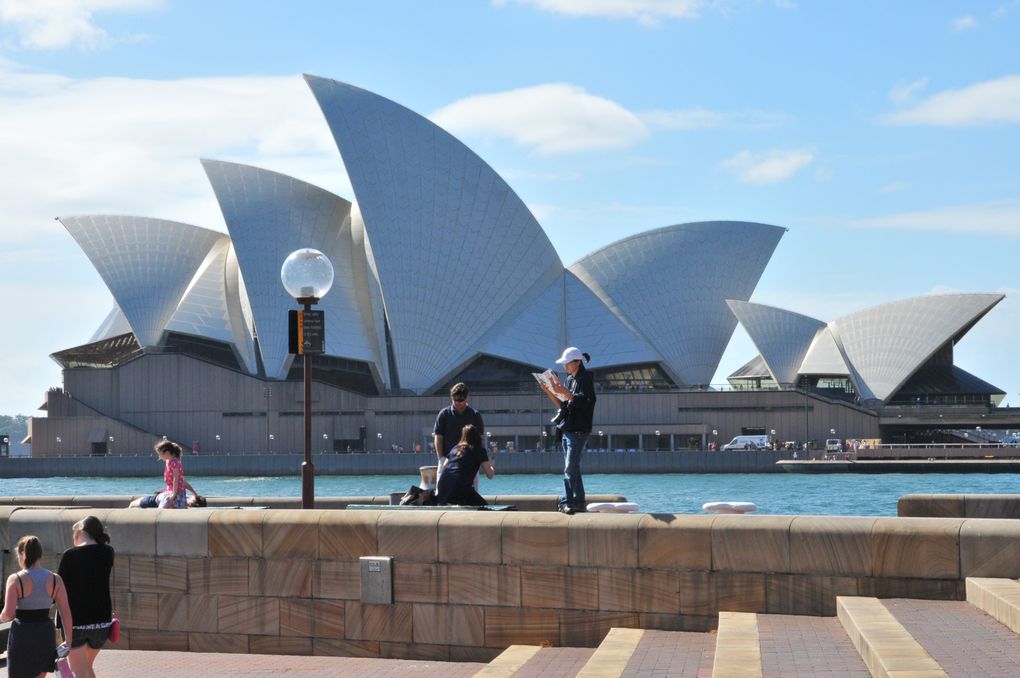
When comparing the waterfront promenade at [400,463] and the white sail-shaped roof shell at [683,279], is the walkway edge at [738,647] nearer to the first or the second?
the waterfront promenade at [400,463]

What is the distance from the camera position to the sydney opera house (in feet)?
219

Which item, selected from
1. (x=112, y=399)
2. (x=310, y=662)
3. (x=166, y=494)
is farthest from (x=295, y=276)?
(x=112, y=399)

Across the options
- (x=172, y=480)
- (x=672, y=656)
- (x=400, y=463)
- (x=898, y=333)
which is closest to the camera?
(x=672, y=656)

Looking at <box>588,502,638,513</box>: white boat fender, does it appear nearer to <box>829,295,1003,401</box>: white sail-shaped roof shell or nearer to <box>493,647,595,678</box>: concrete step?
<box>493,647,595,678</box>: concrete step

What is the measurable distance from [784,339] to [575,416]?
202ft

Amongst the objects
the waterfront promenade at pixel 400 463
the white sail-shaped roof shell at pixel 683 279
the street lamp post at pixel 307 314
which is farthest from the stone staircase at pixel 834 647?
the white sail-shaped roof shell at pixel 683 279

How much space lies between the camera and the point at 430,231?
63.7 meters

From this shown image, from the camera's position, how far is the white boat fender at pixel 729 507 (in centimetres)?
1184

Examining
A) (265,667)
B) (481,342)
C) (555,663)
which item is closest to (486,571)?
(555,663)

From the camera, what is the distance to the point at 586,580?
10.9m

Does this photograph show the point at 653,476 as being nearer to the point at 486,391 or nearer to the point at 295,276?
the point at 486,391

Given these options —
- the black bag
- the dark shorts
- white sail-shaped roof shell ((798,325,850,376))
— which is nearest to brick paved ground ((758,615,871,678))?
the black bag

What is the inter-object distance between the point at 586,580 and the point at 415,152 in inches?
2070

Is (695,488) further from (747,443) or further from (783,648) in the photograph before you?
(783,648)
